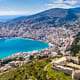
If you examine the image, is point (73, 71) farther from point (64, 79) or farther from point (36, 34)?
point (36, 34)

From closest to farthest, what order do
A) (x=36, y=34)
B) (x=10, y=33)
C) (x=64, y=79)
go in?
(x=64, y=79), (x=36, y=34), (x=10, y=33)

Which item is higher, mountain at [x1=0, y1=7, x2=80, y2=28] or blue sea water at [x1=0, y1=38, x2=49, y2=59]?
mountain at [x1=0, y1=7, x2=80, y2=28]

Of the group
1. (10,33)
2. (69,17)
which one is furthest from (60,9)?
(10,33)

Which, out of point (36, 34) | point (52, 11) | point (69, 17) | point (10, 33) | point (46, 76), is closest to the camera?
point (46, 76)

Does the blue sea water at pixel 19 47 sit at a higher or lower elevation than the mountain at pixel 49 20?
lower

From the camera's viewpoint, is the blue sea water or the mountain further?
the mountain

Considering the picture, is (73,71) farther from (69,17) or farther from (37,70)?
(69,17)

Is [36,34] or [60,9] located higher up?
[60,9]

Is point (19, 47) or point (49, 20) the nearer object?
point (19, 47)

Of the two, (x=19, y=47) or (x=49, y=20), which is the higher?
(x=49, y=20)

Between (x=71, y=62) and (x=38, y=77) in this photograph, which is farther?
(x=71, y=62)

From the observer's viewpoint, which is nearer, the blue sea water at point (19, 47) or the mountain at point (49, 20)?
the blue sea water at point (19, 47)
